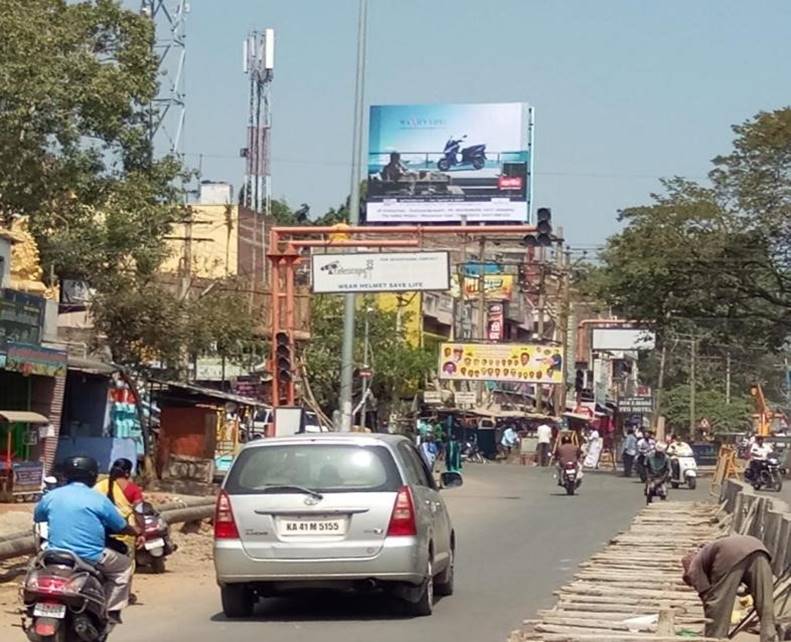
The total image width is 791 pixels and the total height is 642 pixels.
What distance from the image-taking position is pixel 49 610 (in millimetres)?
9797

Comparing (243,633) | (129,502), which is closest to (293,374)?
(129,502)

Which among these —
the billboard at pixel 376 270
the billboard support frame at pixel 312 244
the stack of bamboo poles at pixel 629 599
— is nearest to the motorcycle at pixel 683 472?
the billboard support frame at pixel 312 244

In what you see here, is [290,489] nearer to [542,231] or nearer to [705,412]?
[542,231]

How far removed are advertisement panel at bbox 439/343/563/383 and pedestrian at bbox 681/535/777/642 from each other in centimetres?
4745

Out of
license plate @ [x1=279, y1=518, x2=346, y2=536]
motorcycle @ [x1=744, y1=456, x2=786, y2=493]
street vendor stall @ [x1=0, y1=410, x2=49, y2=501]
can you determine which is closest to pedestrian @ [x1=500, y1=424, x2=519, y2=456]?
motorcycle @ [x1=744, y1=456, x2=786, y2=493]

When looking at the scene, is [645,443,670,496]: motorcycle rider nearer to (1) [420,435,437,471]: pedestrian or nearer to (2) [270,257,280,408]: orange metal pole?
(2) [270,257,280,408]: orange metal pole

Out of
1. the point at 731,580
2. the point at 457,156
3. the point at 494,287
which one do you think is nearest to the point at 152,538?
the point at 731,580

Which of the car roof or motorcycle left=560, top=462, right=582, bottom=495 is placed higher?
the car roof

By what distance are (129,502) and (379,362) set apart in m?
48.1

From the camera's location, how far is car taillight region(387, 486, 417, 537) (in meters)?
13.3

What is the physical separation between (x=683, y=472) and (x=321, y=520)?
3144 cm

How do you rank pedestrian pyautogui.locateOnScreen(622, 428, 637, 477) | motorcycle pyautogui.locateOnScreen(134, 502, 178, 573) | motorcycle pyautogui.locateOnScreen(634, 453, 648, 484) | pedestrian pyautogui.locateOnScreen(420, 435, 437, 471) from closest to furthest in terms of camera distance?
motorcycle pyautogui.locateOnScreen(134, 502, 178, 573) < motorcycle pyautogui.locateOnScreen(634, 453, 648, 484) < pedestrian pyautogui.locateOnScreen(420, 435, 437, 471) < pedestrian pyautogui.locateOnScreen(622, 428, 637, 477)

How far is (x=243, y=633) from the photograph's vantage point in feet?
42.2

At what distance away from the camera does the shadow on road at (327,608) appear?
13820mm
